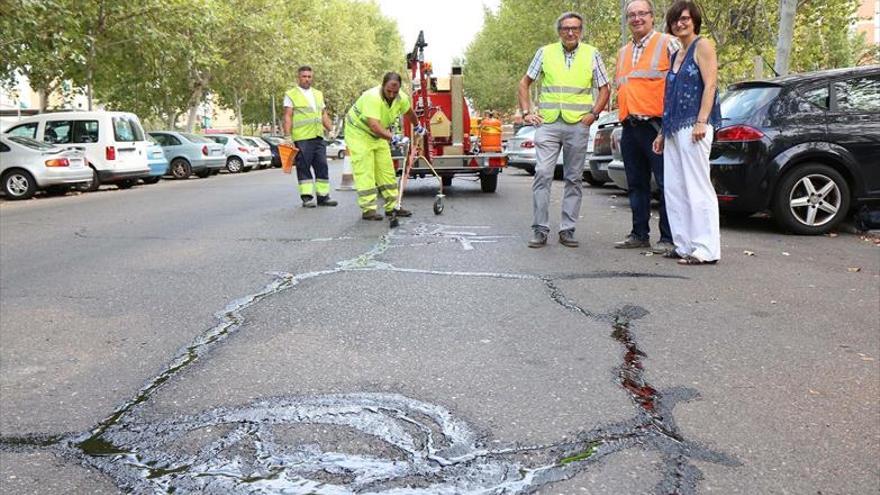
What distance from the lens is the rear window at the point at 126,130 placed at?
17.8 metres

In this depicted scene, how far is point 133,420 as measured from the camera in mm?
3000

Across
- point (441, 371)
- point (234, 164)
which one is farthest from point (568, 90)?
point (234, 164)

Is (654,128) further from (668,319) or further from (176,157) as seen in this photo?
(176,157)

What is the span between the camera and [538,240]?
22.9ft

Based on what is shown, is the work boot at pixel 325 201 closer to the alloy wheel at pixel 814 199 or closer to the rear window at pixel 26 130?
the alloy wheel at pixel 814 199

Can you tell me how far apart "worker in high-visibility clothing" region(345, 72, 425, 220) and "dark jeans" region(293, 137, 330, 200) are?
5.64ft

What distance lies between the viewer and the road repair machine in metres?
11.7

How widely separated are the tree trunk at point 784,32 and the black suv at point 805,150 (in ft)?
23.4

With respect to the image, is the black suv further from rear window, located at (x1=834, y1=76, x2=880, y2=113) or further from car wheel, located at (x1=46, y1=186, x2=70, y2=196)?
car wheel, located at (x1=46, y1=186, x2=70, y2=196)

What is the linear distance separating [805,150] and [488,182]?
22.8 ft

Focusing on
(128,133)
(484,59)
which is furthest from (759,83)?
(484,59)

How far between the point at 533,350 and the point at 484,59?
62228mm

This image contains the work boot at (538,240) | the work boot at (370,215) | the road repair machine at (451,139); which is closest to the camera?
the work boot at (538,240)

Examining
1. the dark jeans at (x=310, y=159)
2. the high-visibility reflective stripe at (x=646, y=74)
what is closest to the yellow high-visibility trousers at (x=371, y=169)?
the dark jeans at (x=310, y=159)
